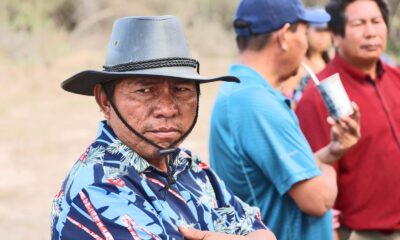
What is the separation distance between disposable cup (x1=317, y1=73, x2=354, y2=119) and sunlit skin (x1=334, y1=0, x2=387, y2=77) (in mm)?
714

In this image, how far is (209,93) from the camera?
51.1ft

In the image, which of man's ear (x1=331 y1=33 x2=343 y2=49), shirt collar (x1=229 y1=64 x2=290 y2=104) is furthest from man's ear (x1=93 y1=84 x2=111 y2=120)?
man's ear (x1=331 y1=33 x2=343 y2=49)

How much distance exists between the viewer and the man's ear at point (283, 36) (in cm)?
362

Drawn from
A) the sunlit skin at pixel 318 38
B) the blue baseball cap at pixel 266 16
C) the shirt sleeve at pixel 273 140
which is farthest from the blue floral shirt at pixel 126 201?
the sunlit skin at pixel 318 38

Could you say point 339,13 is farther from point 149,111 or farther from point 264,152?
point 149,111

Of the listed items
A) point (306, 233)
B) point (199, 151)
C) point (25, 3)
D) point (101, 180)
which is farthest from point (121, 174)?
point (25, 3)

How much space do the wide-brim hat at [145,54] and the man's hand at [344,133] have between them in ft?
3.85

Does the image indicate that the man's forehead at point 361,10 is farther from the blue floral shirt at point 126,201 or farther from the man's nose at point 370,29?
the blue floral shirt at point 126,201

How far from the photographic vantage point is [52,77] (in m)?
16.3

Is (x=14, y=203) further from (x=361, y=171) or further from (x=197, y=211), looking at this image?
(x=197, y=211)

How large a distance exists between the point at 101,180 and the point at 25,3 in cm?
1873

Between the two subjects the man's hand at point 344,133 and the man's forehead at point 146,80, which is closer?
the man's forehead at point 146,80

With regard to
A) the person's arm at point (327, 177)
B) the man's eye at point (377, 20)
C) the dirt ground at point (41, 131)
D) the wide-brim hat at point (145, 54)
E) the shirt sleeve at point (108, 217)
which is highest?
the wide-brim hat at point (145, 54)

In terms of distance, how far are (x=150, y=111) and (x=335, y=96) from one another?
131 centimetres
